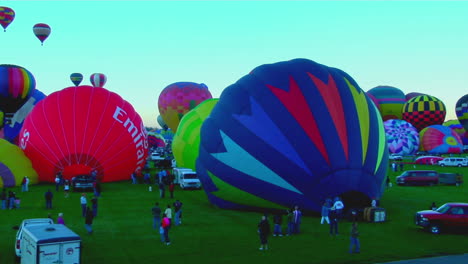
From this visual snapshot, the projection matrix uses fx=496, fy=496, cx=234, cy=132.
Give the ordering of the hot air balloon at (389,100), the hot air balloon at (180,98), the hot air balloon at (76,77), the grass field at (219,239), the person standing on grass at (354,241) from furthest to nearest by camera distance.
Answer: the hot air balloon at (389,100) → the hot air balloon at (76,77) → the hot air balloon at (180,98) → the person standing on grass at (354,241) → the grass field at (219,239)

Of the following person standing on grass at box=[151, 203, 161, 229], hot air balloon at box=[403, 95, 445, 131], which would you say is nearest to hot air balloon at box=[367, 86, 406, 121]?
hot air balloon at box=[403, 95, 445, 131]

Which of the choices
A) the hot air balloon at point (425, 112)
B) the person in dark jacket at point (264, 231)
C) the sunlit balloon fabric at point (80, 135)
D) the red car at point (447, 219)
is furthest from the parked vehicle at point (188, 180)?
the hot air balloon at point (425, 112)

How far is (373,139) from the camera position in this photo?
70.1ft

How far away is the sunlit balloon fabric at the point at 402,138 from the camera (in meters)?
66.9

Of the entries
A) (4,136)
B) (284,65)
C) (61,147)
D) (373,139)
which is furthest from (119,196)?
(4,136)

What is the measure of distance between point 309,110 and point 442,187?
58.8 ft

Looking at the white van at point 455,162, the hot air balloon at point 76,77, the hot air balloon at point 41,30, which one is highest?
the hot air balloon at point 41,30

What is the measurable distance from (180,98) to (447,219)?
49230 mm

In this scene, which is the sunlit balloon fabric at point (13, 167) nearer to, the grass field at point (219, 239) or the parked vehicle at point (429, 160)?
the grass field at point (219, 239)

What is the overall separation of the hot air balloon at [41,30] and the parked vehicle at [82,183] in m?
31.1

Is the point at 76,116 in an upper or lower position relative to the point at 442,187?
upper

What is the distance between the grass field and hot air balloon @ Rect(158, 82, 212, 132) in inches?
1547

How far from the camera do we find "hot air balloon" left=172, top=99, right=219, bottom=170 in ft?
117

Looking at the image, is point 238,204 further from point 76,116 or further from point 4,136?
point 4,136
